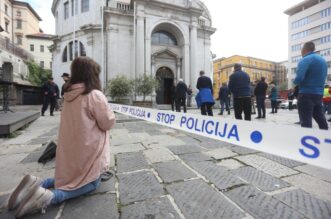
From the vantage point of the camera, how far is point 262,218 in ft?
5.68

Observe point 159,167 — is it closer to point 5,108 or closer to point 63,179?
point 63,179

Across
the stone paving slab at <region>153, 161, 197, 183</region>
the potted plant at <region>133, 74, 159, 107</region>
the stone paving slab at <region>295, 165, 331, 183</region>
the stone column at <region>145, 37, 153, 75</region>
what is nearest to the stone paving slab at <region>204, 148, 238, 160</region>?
the stone paving slab at <region>153, 161, 197, 183</region>

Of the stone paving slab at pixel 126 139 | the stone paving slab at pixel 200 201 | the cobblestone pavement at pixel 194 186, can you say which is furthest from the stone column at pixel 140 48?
the stone paving slab at pixel 200 201

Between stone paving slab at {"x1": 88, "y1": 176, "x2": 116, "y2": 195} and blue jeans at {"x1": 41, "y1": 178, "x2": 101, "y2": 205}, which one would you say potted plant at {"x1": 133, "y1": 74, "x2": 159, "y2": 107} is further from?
blue jeans at {"x1": 41, "y1": 178, "x2": 101, "y2": 205}

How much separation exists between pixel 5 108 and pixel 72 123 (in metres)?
8.60

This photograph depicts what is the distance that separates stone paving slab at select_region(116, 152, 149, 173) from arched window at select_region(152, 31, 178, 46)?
20.1 meters

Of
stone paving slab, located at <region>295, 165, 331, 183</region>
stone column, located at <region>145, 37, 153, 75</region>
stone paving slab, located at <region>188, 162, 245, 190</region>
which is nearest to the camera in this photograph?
stone paving slab, located at <region>188, 162, 245, 190</region>

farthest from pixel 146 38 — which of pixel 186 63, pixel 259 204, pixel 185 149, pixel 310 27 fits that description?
pixel 310 27

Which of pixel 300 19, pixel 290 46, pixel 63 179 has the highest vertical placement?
pixel 300 19

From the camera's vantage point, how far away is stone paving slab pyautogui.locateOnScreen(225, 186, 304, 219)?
69.7 inches

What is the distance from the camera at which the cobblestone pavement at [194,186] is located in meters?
1.84

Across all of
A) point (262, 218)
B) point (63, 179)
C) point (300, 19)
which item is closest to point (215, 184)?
point (262, 218)

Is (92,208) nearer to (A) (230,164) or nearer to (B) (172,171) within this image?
(B) (172,171)

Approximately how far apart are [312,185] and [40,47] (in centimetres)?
6754
